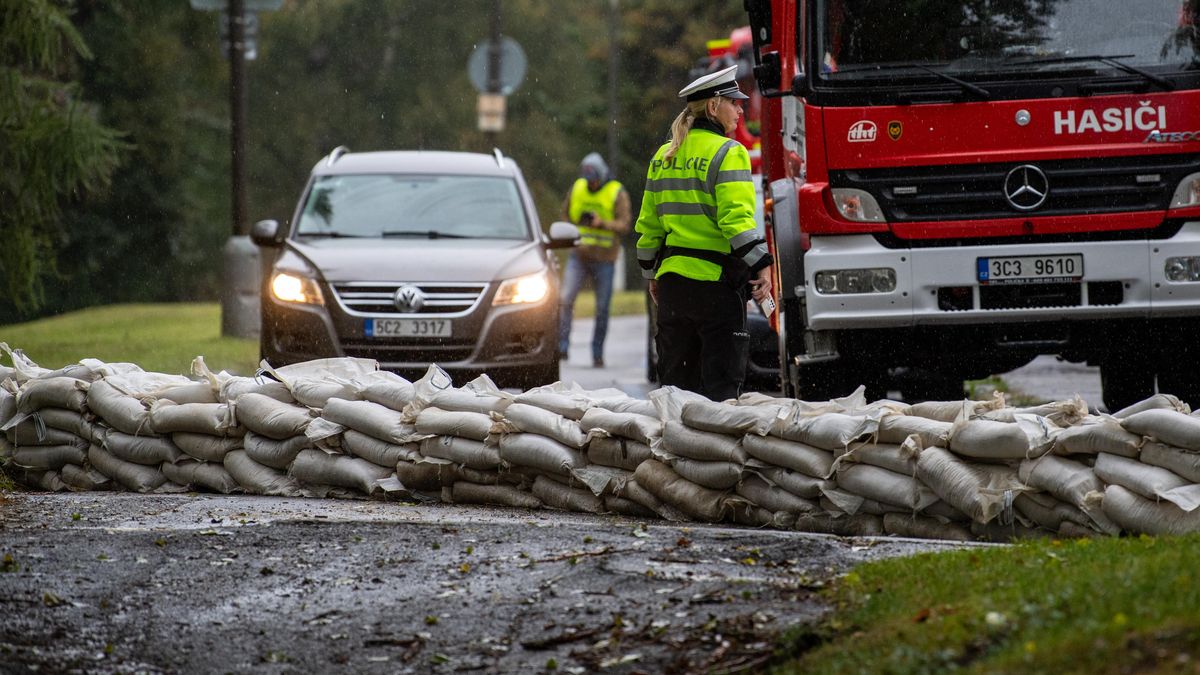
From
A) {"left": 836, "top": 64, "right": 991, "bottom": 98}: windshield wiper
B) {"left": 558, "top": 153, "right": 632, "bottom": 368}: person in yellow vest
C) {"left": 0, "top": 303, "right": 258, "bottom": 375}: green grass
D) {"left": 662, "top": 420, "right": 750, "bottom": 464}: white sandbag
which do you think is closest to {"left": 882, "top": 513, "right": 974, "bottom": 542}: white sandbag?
{"left": 662, "top": 420, "right": 750, "bottom": 464}: white sandbag

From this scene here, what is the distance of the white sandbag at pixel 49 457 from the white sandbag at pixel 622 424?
2655 millimetres

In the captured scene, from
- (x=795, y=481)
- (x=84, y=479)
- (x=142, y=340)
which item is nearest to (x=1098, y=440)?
(x=795, y=481)

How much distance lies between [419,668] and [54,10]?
15750 millimetres

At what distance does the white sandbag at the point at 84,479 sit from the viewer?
8.81m

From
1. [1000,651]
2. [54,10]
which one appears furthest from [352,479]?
[54,10]

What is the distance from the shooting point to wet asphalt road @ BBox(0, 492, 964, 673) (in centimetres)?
520

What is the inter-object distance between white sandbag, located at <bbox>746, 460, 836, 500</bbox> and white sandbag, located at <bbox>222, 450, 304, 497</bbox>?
2232mm

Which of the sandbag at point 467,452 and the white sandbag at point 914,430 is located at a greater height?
the white sandbag at point 914,430

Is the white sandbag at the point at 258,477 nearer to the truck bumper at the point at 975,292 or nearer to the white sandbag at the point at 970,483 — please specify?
the truck bumper at the point at 975,292

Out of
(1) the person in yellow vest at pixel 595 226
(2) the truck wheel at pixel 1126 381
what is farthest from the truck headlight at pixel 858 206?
(1) the person in yellow vest at pixel 595 226

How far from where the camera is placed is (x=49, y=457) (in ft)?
29.3

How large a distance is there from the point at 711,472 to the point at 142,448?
9.43 ft

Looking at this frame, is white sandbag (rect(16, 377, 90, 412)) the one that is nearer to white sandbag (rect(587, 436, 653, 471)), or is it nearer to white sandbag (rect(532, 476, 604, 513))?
white sandbag (rect(532, 476, 604, 513))

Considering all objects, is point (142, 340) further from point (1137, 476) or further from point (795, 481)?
point (1137, 476)
